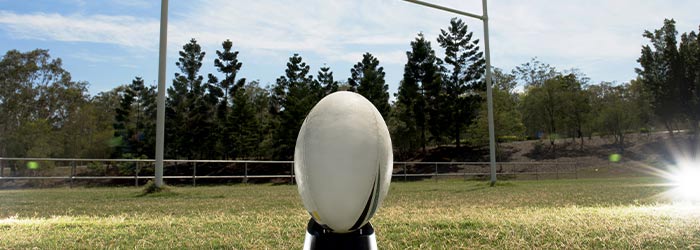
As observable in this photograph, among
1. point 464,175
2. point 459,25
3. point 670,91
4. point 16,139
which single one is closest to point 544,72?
point 670,91

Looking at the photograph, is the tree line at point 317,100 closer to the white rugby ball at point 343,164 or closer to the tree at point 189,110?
the tree at point 189,110

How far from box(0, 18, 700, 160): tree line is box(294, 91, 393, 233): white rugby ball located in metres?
29.9

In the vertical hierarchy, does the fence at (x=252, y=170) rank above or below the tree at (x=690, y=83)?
below

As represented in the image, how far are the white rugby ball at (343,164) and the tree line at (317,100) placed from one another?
29.9m

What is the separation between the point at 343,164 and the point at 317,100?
33.5 m

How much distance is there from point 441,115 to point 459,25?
751 cm

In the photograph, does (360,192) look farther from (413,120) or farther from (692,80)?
(692,80)

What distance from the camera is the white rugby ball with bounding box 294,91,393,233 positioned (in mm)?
2229

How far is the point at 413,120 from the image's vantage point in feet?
124

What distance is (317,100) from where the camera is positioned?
35.5 meters

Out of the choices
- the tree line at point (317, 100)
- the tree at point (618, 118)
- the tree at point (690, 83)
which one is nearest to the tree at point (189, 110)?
the tree line at point (317, 100)

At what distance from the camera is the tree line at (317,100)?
3366 cm

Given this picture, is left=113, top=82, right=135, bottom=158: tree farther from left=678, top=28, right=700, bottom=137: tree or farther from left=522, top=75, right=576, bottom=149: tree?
left=678, top=28, right=700, bottom=137: tree

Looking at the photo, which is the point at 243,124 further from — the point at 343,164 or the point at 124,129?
the point at 343,164
